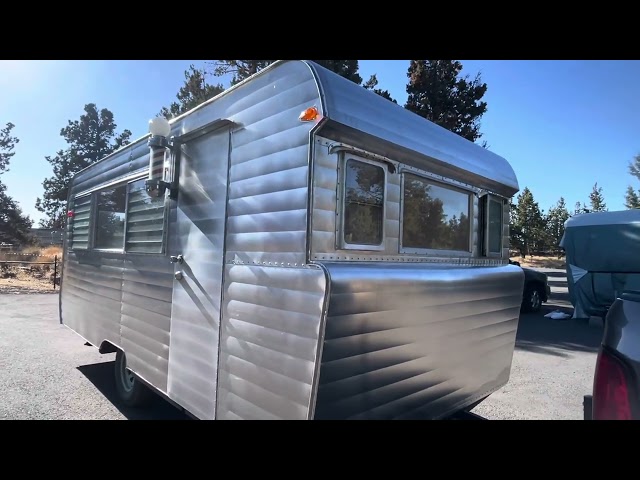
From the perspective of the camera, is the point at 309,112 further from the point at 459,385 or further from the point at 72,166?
the point at 72,166

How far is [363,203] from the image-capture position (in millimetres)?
2480

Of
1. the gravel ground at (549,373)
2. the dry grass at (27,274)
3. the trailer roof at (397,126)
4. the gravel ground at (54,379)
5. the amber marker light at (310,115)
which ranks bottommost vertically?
the gravel ground at (54,379)

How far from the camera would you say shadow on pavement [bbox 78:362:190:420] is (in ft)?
13.1

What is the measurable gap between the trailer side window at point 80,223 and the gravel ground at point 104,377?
1657 mm

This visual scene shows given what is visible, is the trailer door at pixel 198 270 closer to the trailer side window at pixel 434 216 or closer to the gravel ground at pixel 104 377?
Answer: the trailer side window at pixel 434 216

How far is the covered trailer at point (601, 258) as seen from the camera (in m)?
9.01

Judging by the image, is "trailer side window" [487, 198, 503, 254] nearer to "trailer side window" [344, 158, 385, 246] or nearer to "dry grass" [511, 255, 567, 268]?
"trailer side window" [344, 158, 385, 246]

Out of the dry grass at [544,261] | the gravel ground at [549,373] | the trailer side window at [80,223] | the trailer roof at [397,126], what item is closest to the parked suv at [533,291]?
the gravel ground at [549,373]

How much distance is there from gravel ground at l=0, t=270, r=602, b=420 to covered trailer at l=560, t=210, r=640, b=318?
0.79 m

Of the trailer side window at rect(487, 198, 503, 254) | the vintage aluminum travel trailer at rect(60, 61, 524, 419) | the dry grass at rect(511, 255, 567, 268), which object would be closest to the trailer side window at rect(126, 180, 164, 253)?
the vintage aluminum travel trailer at rect(60, 61, 524, 419)

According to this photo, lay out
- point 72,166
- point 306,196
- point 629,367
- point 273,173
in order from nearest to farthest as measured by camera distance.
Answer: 1. point 629,367
2. point 306,196
3. point 273,173
4. point 72,166
